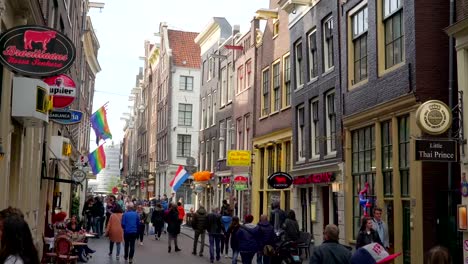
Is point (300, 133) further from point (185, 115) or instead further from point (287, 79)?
point (185, 115)

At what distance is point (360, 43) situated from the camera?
19.2 metres

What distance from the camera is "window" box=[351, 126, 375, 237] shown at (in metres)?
18.1

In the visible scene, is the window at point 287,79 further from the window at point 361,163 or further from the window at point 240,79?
the window at point 361,163

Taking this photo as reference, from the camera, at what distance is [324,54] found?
74.3 ft

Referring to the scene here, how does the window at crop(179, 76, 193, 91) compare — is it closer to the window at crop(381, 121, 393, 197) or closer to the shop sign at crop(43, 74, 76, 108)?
the shop sign at crop(43, 74, 76, 108)

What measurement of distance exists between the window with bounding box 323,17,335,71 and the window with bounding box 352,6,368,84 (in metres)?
2.43

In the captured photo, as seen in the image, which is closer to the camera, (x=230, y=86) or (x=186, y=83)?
(x=230, y=86)

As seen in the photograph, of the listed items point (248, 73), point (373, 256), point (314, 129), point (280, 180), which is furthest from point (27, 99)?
point (248, 73)

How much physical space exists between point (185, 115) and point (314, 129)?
35.7 m

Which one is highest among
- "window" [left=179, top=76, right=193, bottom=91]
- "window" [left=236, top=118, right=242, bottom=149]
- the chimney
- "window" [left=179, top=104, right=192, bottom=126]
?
"window" [left=179, top=76, right=193, bottom=91]

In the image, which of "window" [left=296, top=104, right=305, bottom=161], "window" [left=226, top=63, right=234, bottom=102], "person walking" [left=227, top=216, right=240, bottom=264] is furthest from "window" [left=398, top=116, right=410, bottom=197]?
"window" [left=226, top=63, right=234, bottom=102]

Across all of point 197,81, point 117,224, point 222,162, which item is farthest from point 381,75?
point 197,81

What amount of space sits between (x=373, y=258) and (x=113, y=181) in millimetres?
155566

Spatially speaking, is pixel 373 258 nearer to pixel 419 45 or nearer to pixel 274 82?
pixel 419 45
